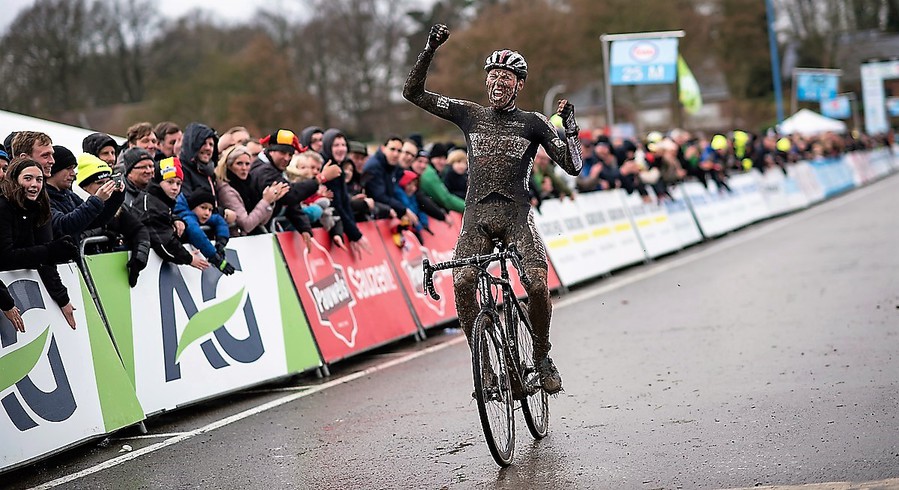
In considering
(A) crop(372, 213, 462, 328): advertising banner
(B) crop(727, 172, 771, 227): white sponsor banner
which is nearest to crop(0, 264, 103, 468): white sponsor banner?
(A) crop(372, 213, 462, 328): advertising banner

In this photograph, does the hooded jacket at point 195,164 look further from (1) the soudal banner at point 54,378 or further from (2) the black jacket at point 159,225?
(1) the soudal banner at point 54,378

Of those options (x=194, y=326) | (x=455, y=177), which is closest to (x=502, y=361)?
(x=194, y=326)

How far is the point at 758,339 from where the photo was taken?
11.3 m

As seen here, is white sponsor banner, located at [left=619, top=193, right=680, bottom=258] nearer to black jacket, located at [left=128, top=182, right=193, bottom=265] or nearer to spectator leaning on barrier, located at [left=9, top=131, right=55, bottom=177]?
black jacket, located at [left=128, top=182, right=193, bottom=265]

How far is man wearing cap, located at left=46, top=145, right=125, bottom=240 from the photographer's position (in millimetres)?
8711

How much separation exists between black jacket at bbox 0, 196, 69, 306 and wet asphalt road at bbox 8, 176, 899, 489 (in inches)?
45.0

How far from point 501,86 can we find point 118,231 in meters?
3.49

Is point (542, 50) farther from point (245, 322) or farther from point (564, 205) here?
point (245, 322)

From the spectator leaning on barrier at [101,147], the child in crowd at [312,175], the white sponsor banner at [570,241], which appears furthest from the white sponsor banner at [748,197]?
the spectator leaning on barrier at [101,147]

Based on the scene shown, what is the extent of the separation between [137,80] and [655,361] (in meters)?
39.0

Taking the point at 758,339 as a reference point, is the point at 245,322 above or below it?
above

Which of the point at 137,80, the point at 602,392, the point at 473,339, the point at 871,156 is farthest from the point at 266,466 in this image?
the point at 871,156

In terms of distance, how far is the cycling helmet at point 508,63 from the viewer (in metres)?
7.58

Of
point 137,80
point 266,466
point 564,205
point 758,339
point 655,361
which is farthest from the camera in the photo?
point 137,80
